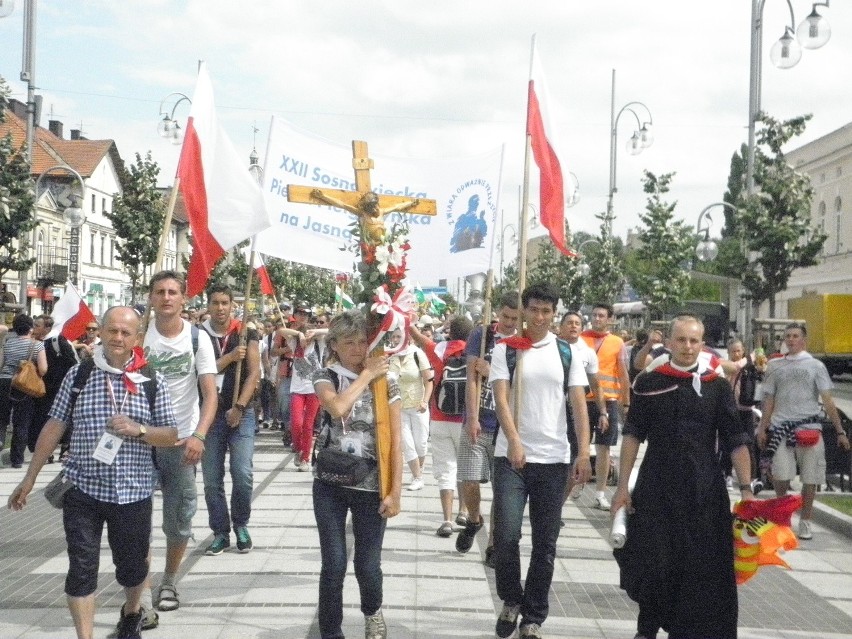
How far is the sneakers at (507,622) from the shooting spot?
612 centimetres

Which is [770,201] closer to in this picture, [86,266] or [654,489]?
[654,489]

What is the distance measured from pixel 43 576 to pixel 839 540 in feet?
21.4

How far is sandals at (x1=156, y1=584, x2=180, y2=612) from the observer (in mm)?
6652

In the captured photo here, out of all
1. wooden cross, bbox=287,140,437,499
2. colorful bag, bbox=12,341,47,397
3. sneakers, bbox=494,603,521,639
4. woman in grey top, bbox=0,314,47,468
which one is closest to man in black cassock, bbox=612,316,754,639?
sneakers, bbox=494,603,521,639

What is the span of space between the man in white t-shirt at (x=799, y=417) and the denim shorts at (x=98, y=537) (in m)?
6.09

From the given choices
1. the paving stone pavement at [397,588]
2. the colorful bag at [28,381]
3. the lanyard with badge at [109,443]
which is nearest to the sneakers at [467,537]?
the paving stone pavement at [397,588]

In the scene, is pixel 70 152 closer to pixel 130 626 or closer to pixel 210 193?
pixel 210 193

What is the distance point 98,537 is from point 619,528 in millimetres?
2562

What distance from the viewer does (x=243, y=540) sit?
27.2ft

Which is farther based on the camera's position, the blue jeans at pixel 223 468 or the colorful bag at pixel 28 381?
the colorful bag at pixel 28 381

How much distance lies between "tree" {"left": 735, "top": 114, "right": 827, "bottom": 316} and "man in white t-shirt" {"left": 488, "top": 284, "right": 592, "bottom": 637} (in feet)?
56.5

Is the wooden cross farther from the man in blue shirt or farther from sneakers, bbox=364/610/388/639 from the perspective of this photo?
the man in blue shirt

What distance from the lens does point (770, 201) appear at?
22.5 m

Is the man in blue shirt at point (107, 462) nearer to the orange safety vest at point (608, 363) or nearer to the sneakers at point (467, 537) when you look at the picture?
the sneakers at point (467, 537)
